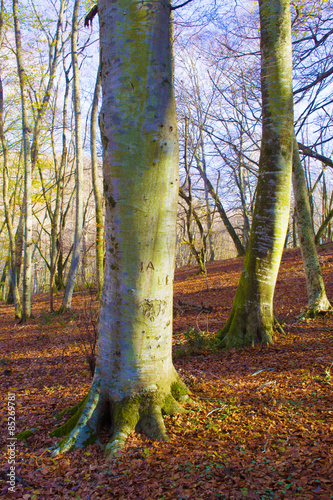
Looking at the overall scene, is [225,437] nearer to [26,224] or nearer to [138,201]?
[138,201]

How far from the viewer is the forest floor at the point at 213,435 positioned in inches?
76.7

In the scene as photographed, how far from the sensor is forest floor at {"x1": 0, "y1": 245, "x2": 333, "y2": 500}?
1.95 m

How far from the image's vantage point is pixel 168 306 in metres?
2.62

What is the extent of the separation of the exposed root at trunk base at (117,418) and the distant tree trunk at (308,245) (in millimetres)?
3984

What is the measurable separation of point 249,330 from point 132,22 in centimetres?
396

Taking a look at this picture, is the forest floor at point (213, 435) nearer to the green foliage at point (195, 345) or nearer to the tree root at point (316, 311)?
the green foliage at point (195, 345)

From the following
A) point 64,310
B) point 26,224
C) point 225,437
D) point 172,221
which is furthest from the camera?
point 64,310

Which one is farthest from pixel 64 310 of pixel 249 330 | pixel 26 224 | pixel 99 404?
pixel 99 404

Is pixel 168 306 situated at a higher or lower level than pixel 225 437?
higher

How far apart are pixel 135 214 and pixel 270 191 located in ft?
9.05

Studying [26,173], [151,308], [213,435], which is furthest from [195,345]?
[26,173]

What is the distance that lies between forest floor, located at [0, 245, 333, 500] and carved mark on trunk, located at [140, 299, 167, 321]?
0.93 metres

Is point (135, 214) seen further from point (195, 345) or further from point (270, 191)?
point (195, 345)

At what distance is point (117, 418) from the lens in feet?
8.21
